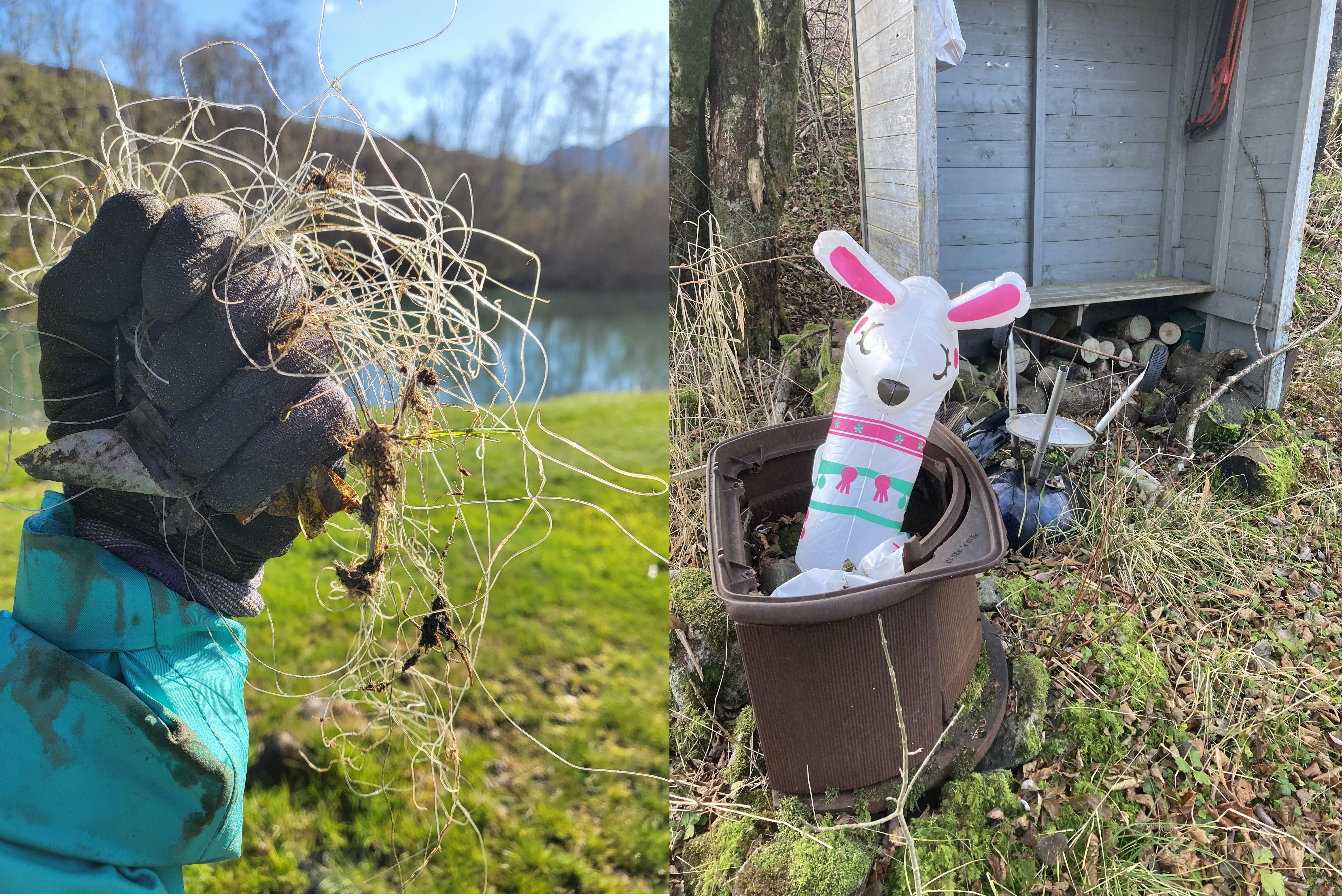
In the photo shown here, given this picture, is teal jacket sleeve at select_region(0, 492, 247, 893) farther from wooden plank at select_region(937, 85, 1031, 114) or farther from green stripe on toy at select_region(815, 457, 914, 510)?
wooden plank at select_region(937, 85, 1031, 114)

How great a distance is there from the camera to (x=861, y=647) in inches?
44.8

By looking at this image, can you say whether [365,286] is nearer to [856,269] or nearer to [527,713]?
[856,269]

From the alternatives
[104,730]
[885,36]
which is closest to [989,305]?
[885,36]

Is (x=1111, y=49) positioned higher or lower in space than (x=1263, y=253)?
higher

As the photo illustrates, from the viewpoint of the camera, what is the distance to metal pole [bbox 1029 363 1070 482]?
5.15 ft

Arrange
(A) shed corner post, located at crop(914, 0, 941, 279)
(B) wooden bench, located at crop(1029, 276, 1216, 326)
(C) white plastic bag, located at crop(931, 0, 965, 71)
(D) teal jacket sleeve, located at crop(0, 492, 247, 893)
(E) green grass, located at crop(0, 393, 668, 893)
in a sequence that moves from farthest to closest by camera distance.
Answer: (B) wooden bench, located at crop(1029, 276, 1216, 326) → (C) white plastic bag, located at crop(931, 0, 965, 71) → (A) shed corner post, located at crop(914, 0, 941, 279) → (E) green grass, located at crop(0, 393, 668, 893) → (D) teal jacket sleeve, located at crop(0, 492, 247, 893)

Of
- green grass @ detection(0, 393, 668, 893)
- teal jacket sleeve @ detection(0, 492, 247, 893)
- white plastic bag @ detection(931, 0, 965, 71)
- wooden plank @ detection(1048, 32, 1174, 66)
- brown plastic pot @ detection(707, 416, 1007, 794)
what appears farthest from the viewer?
wooden plank @ detection(1048, 32, 1174, 66)

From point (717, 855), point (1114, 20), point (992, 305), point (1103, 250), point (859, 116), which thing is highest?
point (1114, 20)

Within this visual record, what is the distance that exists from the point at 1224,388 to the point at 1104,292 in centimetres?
58

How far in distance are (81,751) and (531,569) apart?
4.75 feet

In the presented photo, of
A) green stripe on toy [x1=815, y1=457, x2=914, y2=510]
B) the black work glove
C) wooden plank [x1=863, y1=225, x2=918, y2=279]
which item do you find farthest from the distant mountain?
the black work glove

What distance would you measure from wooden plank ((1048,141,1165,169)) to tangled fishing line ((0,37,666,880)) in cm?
260

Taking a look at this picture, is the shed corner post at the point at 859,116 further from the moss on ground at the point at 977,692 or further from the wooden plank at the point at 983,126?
the moss on ground at the point at 977,692

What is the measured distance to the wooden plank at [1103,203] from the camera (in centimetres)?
287
